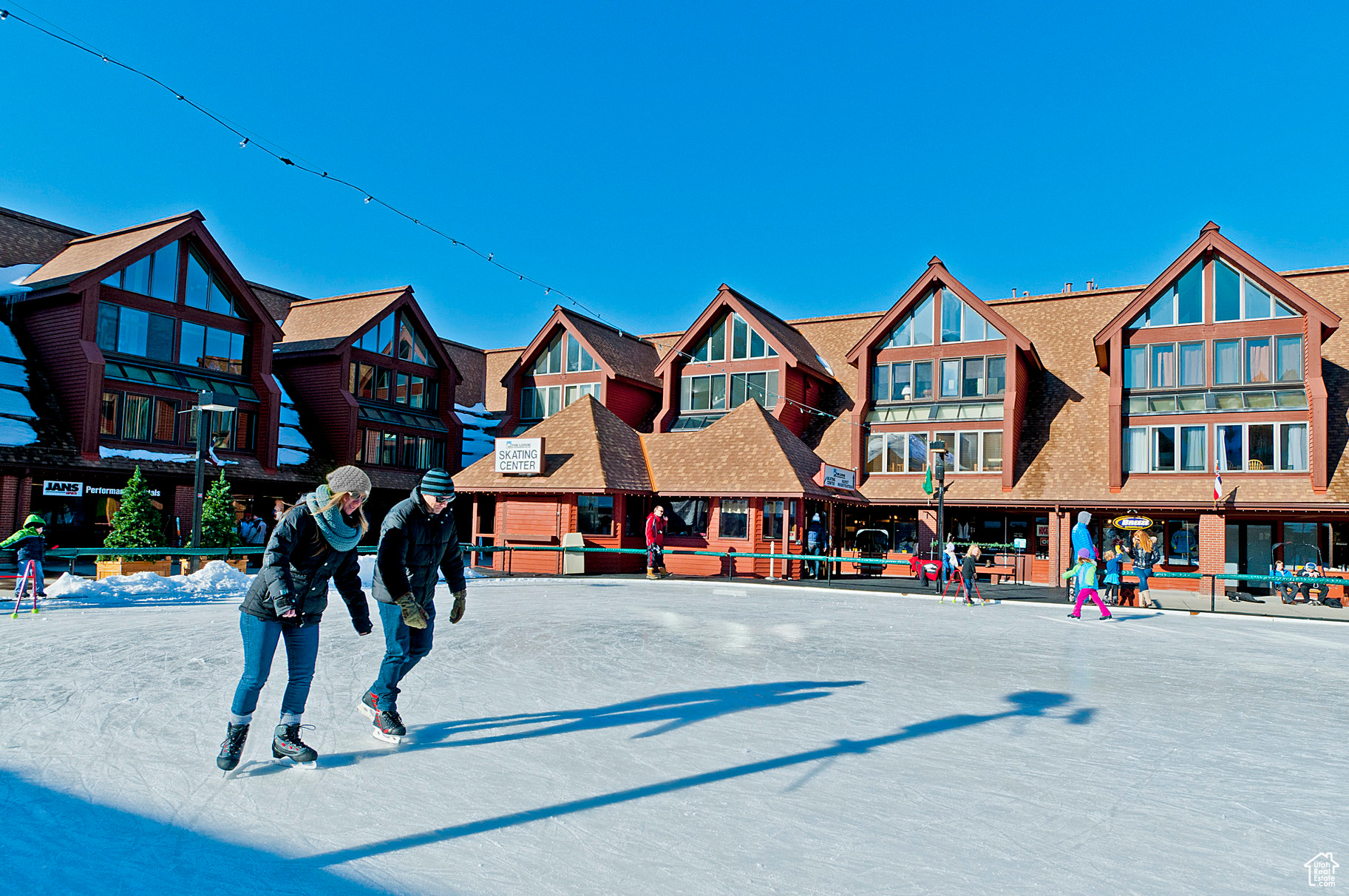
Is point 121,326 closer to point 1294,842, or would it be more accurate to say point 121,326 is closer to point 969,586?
point 969,586

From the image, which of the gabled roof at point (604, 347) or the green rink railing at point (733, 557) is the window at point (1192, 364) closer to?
the green rink railing at point (733, 557)

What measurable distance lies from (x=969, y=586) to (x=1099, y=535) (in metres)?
10.5

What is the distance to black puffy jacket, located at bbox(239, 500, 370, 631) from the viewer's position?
16.9 ft

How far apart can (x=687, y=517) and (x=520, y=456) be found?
5.38 m

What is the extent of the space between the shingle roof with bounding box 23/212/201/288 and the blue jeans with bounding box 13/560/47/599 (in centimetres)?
1784

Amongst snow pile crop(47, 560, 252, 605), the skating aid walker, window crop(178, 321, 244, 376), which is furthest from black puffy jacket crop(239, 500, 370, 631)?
window crop(178, 321, 244, 376)

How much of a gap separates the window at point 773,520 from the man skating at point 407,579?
19.5 meters

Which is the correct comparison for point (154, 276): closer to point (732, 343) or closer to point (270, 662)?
point (732, 343)

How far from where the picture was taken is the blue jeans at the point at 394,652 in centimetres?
604

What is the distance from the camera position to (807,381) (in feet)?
109

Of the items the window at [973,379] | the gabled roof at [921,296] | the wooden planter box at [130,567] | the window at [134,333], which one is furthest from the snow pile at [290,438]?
the window at [973,379]

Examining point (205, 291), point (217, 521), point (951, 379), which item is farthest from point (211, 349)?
point (951, 379)

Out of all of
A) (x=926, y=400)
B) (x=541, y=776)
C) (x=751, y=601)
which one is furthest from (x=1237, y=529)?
(x=541, y=776)

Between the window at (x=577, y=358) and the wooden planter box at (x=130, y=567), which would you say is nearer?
the wooden planter box at (x=130, y=567)
